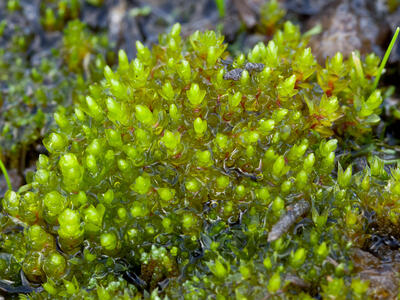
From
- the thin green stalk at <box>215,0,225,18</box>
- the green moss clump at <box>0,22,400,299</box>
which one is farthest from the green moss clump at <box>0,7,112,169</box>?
the thin green stalk at <box>215,0,225,18</box>

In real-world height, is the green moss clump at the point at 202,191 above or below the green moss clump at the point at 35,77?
below

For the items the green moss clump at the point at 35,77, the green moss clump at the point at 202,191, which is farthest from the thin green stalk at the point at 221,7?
the green moss clump at the point at 202,191

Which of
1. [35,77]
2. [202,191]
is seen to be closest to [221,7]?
[35,77]

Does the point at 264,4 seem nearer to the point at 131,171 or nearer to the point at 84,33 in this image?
the point at 84,33

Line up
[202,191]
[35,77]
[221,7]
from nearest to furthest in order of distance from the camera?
[202,191] < [35,77] < [221,7]

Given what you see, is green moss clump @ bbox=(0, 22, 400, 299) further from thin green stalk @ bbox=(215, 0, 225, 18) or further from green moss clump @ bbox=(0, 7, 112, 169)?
thin green stalk @ bbox=(215, 0, 225, 18)

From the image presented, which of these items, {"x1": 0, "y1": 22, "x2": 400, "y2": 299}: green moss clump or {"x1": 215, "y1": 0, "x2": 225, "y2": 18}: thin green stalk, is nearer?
{"x1": 0, "y1": 22, "x2": 400, "y2": 299}: green moss clump

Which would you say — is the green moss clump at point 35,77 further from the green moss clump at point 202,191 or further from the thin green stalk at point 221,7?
the thin green stalk at point 221,7

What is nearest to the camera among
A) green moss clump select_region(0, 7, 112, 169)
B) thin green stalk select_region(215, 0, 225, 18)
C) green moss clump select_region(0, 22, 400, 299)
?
green moss clump select_region(0, 22, 400, 299)

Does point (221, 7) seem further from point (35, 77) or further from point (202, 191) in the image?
point (202, 191)
